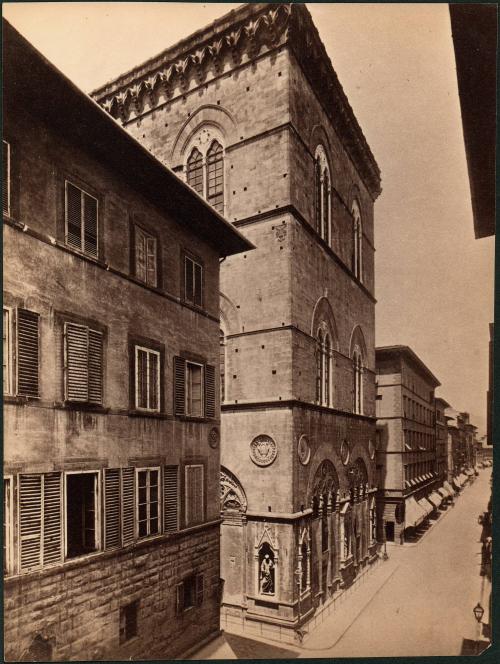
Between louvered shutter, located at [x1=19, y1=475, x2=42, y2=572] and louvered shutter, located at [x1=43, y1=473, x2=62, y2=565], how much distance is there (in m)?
0.08

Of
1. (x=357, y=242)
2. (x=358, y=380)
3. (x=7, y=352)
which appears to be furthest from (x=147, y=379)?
(x=357, y=242)

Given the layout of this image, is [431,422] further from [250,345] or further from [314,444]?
[250,345]

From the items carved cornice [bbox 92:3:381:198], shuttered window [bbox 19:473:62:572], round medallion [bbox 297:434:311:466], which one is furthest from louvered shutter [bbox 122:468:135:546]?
carved cornice [bbox 92:3:381:198]

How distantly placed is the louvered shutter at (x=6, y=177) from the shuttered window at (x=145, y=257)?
2.55m

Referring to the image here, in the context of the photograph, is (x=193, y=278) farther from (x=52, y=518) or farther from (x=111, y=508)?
(x=52, y=518)

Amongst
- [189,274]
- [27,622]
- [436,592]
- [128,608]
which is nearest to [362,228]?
[189,274]

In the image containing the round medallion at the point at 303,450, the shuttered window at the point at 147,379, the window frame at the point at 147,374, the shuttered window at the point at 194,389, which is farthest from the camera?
the round medallion at the point at 303,450

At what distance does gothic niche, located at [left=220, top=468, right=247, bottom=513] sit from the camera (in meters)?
14.7

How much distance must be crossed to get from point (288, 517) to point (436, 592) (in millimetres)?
3730

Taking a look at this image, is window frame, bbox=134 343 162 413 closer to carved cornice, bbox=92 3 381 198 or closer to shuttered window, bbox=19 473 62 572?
shuttered window, bbox=19 473 62 572

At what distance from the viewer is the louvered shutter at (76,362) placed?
7.82 meters

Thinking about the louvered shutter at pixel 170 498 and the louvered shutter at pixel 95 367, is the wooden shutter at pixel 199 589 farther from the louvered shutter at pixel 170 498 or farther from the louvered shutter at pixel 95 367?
the louvered shutter at pixel 95 367

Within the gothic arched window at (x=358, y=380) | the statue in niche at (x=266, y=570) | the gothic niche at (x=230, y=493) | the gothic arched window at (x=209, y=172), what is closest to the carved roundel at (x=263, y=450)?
the gothic niche at (x=230, y=493)

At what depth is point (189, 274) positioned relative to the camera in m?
10.9
